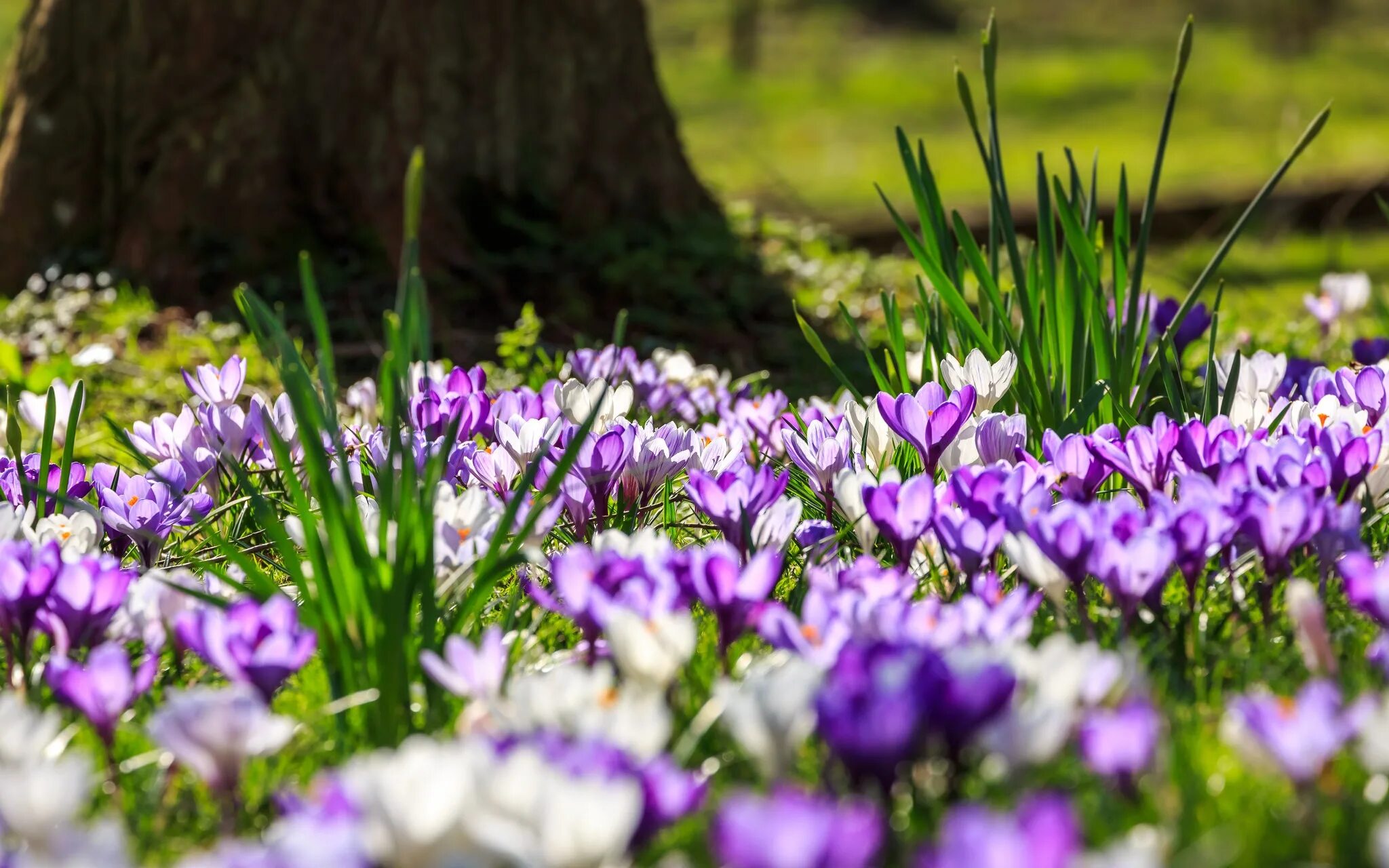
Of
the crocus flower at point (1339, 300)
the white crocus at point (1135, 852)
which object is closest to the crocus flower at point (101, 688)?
the white crocus at point (1135, 852)

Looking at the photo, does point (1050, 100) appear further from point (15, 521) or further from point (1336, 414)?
point (15, 521)

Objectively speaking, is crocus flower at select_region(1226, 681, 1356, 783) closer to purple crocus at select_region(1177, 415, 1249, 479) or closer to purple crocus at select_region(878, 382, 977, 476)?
purple crocus at select_region(1177, 415, 1249, 479)

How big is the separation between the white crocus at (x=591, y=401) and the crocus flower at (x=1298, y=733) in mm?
1242

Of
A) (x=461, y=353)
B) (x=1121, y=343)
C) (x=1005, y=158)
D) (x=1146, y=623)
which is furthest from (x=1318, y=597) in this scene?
(x=1005, y=158)

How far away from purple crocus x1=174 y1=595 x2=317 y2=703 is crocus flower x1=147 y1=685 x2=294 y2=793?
13 cm

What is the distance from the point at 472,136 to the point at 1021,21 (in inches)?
638

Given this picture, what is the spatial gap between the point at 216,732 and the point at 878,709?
55 centimetres

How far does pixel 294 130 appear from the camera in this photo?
14.3ft

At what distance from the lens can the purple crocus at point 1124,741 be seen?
1.02m

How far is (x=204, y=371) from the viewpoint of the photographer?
220 cm

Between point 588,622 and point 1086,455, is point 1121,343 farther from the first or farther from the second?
point 588,622

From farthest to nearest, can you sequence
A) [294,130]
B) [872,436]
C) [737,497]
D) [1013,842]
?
1. [294,130]
2. [872,436]
3. [737,497]
4. [1013,842]

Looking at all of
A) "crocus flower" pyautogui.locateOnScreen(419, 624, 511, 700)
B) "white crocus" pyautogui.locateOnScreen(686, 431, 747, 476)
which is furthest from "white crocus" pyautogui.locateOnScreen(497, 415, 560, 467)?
"crocus flower" pyautogui.locateOnScreen(419, 624, 511, 700)

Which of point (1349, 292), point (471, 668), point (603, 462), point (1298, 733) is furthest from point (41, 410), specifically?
point (1349, 292)
